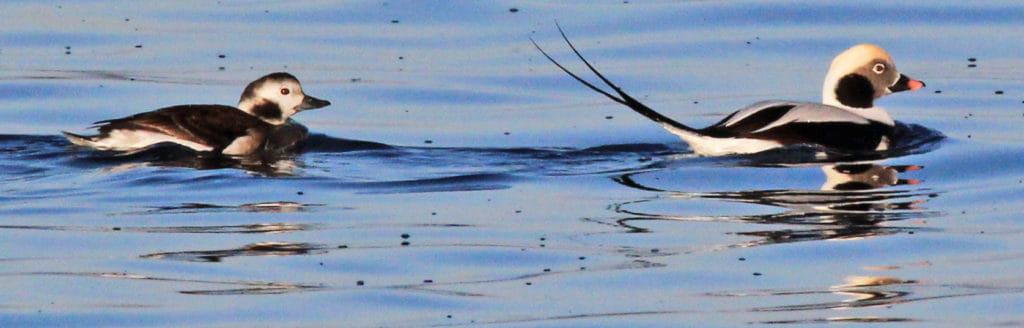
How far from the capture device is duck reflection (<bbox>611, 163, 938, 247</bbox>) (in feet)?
26.8

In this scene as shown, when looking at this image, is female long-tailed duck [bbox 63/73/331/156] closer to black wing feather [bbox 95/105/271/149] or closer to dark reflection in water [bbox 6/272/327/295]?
black wing feather [bbox 95/105/271/149]

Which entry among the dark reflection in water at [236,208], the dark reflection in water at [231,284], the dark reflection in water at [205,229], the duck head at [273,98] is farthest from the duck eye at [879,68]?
the dark reflection in water at [231,284]

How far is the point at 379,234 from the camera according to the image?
26.6 ft

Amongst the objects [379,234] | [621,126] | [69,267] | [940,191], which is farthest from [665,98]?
[69,267]

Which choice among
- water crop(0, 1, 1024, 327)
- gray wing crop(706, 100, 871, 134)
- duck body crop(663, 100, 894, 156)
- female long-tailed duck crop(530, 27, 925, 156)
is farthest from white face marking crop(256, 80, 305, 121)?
gray wing crop(706, 100, 871, 134)

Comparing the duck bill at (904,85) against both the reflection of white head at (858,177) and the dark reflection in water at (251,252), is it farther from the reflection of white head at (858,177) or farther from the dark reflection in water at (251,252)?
the dark reflection in water at (251,252)

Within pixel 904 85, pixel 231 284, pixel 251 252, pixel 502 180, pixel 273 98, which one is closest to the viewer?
pixel 231 284

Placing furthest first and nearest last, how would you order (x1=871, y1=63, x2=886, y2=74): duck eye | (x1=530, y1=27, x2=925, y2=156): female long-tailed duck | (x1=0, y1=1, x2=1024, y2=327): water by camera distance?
(x1=871, y1=63, x2=886, y2=74): duck eye → (x1=530, y1=27, x2=925, y2=156): female long-tailed duck → (x1=0, y1=1, x2=1024, y2=327): water

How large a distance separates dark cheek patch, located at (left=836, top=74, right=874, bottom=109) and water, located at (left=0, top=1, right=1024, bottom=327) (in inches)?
16.5

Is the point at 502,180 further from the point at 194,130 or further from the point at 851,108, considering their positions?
the point at 851,108

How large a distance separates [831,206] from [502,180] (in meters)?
1.51

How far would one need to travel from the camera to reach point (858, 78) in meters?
11.3

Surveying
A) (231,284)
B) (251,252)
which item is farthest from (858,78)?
(231,284)

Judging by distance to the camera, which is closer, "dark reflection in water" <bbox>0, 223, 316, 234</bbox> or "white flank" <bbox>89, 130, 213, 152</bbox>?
"dark reflection in water" <bbox>0, 223, 316, 234</bbox>
